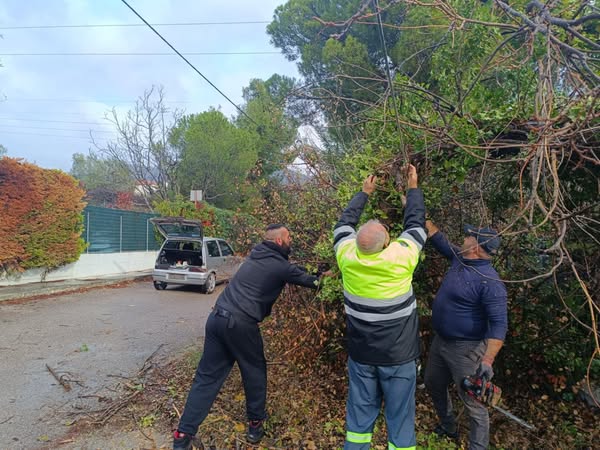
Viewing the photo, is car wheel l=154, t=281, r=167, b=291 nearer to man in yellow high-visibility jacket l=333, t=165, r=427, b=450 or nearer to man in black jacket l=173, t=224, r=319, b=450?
man in black jacket l=173, t=224, r=319, b=450

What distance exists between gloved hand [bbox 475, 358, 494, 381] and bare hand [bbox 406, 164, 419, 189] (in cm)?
134

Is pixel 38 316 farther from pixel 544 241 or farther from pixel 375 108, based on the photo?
pixel 544 241

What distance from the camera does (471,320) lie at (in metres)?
3.23

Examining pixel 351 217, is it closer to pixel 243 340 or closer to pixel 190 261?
pixel 243 340

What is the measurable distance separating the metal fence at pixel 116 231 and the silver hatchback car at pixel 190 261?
11.2ft

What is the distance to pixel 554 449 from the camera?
351 cm

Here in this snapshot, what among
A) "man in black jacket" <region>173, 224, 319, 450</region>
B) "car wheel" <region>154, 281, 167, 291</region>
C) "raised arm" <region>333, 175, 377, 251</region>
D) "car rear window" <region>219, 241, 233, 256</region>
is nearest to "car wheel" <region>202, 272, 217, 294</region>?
"car rear window" <region>219, 241, 233, 256</region>

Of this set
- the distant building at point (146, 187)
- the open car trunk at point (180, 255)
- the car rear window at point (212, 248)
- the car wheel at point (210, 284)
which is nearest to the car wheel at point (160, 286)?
the open car trunk at point (180, 255)

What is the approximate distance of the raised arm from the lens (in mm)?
3203

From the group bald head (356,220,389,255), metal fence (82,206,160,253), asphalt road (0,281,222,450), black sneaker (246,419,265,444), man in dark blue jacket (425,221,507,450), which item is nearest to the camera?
bald head (356,220,389,255)

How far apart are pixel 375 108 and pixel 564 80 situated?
1454 mm

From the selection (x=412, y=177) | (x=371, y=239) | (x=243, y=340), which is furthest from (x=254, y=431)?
(x=412, y=177)

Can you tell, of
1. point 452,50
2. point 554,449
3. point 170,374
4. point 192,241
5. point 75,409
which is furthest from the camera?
point 192,241

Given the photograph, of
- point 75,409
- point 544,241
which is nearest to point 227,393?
point 75,409
